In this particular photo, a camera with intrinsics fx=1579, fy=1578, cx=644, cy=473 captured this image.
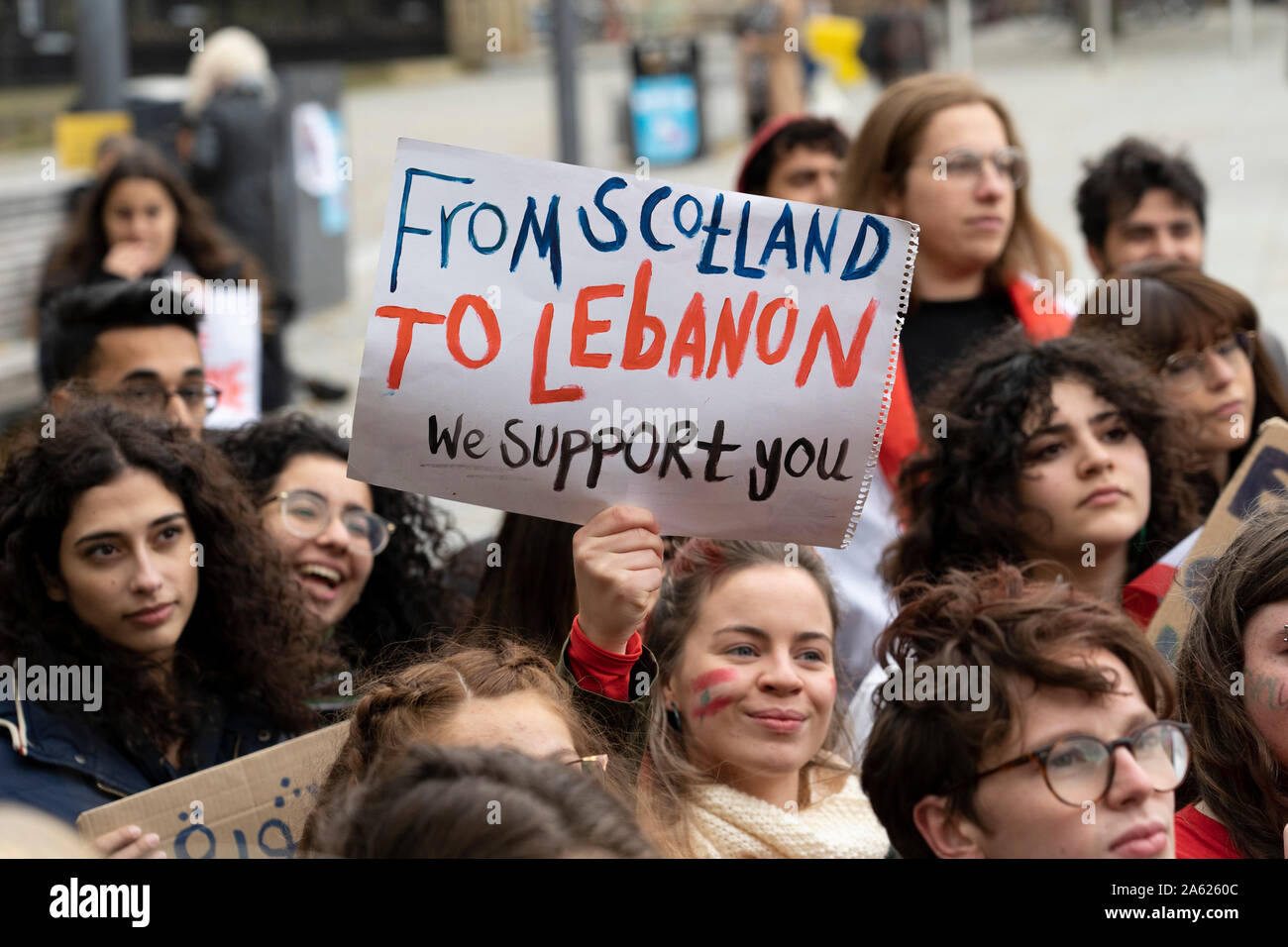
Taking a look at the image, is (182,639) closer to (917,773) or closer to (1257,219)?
(917,773)

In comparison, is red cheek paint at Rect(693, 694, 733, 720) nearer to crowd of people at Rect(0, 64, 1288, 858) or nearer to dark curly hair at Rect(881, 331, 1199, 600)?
crowd of people at Rect(0, 64, 1288, 858)

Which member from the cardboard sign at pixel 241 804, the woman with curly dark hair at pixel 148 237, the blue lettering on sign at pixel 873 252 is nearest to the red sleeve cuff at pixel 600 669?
the cardboard sign at pixel 241 804

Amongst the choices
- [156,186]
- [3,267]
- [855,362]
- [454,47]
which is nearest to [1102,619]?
[855,362]

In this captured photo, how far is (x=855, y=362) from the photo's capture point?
241 cm

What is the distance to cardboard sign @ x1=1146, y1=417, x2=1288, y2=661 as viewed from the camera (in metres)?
2.73

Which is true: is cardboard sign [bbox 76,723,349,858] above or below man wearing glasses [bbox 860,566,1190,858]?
below

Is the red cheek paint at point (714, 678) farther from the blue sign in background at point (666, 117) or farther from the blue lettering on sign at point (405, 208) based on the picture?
the blue sign in background at point (666, 117)

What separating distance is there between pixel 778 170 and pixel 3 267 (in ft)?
16.3

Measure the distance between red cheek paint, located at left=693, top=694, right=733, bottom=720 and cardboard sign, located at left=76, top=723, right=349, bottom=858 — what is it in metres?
0.56

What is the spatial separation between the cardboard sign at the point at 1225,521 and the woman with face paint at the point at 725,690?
0.60m

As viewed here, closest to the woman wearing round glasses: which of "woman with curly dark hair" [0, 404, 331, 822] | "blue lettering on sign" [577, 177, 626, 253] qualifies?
"blue lettering on sign" [577, 177, 626, 253]

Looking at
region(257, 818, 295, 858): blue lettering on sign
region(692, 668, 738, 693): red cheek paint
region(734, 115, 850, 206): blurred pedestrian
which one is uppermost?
region(734, 115, 850, 206): blurred pedestrian

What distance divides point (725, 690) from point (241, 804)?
0.79 metres

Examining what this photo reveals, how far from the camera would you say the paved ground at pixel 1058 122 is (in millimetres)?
10906
